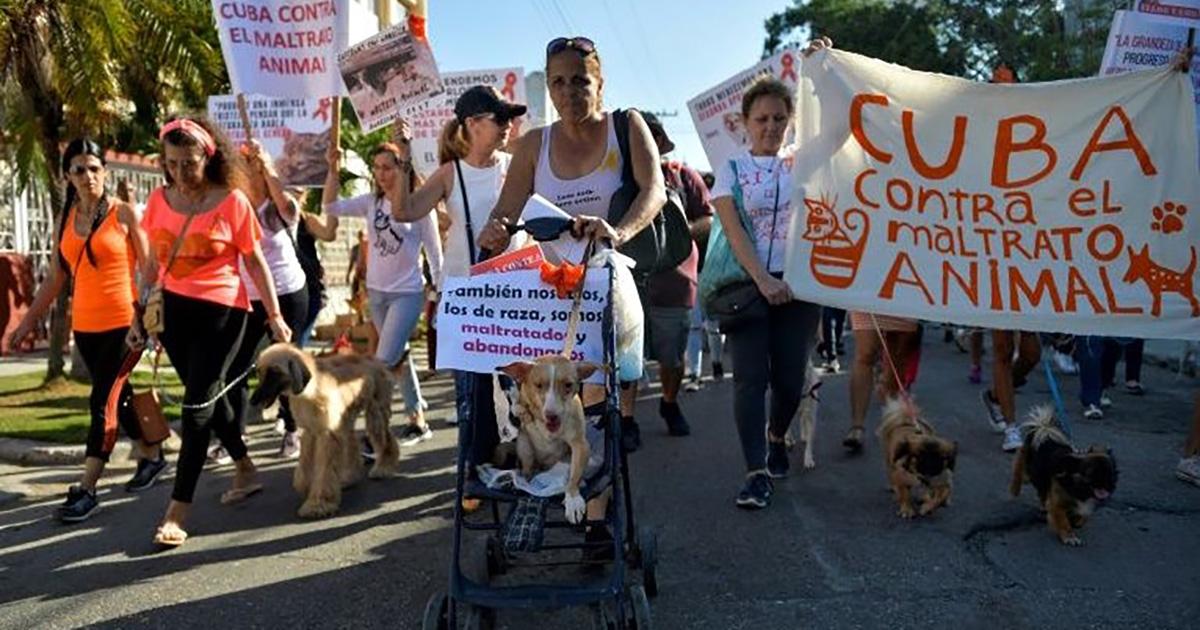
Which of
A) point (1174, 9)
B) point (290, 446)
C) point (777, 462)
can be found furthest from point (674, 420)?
point (1174, 9)

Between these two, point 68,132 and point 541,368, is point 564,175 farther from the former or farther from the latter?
point 68,132

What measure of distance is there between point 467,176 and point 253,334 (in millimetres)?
1739

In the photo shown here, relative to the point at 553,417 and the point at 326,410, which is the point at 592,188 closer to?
the point at 553,417

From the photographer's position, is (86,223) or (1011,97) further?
(86,223)

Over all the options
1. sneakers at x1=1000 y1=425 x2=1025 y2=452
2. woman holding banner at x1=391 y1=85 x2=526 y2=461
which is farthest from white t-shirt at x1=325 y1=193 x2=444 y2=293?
sneakers at x1=1000 y1=425 x2=1025 y2=452

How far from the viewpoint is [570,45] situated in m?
4.24

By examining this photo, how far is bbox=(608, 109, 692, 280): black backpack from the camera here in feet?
14.5

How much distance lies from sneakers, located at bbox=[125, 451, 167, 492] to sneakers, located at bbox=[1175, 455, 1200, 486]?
640 cm

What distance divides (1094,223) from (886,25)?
32705 millimetres

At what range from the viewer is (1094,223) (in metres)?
4.71

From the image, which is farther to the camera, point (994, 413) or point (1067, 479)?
point (994, 413)

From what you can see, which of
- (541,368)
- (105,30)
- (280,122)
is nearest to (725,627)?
(541,368)

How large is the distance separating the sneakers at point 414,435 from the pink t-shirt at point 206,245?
249 cm

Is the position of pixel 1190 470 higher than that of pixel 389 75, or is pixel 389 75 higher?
pixel 389 75
